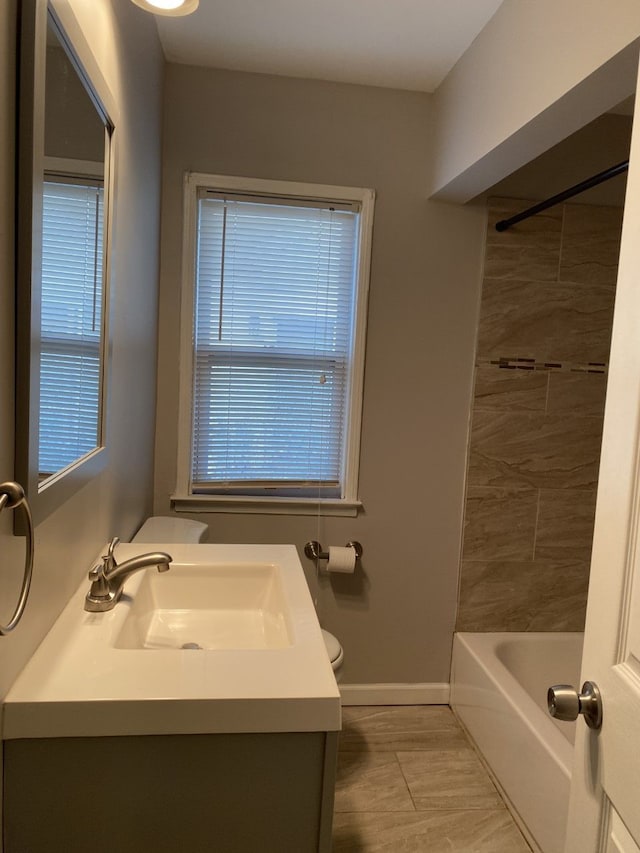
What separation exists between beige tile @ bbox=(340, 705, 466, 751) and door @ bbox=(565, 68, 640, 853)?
1615mm

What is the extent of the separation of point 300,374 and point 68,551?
58.5 inches

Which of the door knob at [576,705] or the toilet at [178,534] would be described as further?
the toilet at [178,534]

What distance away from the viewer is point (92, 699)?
3.24ft

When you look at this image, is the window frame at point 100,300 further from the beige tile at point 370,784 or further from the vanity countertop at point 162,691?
the beige tile at point 370,784

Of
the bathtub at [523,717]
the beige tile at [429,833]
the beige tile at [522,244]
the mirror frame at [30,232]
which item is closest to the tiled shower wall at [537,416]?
the beige tile at [522,244]

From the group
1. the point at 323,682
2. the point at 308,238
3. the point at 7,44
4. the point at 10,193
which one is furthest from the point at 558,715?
the point at 308,238

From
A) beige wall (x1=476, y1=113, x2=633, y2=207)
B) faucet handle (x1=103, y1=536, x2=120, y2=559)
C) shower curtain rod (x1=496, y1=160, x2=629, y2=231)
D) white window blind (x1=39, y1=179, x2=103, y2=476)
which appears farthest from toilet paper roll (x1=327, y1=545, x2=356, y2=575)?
beige wall (x1=476, y1=113, x2=633, y2=207)

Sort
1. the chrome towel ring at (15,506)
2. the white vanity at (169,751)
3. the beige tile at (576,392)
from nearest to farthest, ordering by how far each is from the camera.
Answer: the chrome towel ring at (15,506), the white vanity at (169,751), the beige tile at (576,392)

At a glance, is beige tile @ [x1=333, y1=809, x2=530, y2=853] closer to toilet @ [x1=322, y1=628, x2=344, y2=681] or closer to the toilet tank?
toilet @ [x1=322, y1=628, x2=344, y2=681]

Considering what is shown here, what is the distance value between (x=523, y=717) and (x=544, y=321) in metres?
1.54

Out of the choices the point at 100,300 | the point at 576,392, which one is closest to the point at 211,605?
the point at 100,300

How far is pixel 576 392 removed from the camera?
271 cm

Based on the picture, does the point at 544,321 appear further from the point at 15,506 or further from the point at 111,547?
the point at 15,506

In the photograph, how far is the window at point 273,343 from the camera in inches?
100
